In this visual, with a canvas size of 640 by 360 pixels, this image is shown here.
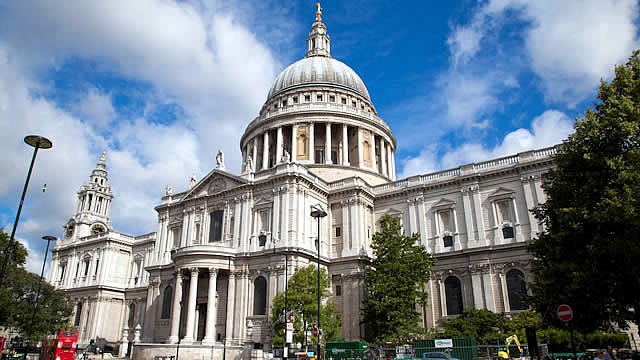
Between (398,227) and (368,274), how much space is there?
186 inches

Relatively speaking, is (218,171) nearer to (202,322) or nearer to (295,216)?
(295,216)

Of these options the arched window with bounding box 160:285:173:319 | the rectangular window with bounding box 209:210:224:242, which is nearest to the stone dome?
the rectangular window with bounding box 209:210:224:242

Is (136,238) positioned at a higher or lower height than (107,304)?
higher

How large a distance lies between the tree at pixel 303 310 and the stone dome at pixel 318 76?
3675 cm

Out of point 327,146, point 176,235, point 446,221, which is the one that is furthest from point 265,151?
point 446,221

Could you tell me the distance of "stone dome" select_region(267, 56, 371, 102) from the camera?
66.4 meters

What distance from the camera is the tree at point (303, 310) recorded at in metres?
33.8

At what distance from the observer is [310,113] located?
193ft

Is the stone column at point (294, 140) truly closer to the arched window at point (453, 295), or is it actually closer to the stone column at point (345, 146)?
the stone column at point (345, 146)

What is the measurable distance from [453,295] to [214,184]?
26418 mm

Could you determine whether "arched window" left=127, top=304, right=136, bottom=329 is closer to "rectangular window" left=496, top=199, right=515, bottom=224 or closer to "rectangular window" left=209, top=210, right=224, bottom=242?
"rectangular window" left=209, top=210, right=224, bottom=242

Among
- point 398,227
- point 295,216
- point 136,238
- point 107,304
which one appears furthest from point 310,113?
point 107,304

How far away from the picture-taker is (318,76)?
218ft

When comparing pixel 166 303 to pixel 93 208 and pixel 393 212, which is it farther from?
pixel 93 208
